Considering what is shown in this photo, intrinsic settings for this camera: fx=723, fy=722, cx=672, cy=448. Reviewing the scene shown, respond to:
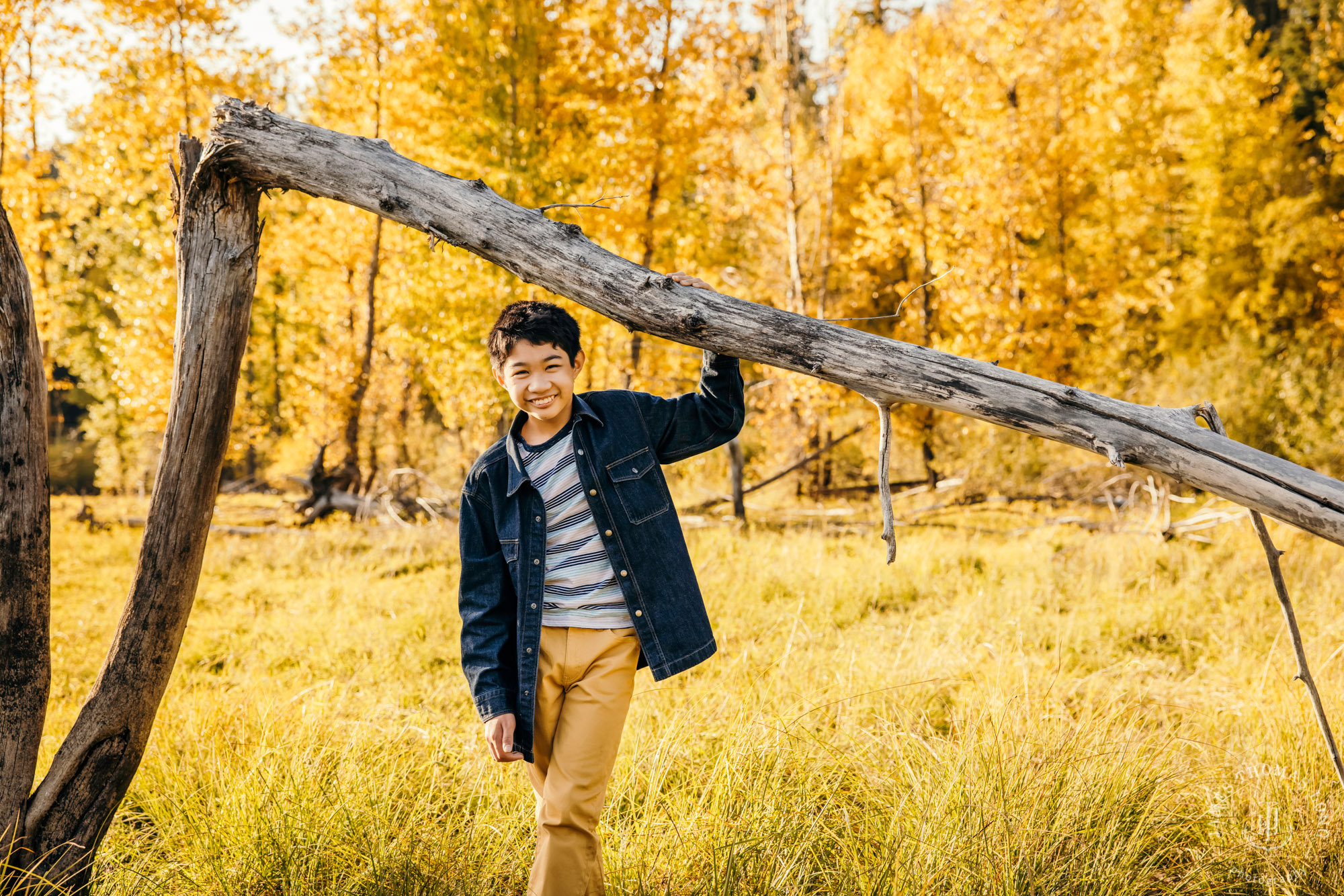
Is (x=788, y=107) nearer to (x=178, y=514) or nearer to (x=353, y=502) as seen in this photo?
(x=353, y=502)

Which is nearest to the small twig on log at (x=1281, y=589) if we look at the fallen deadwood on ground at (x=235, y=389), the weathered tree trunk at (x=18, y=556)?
the fallen deadwood on ground at (x=235, y=389)

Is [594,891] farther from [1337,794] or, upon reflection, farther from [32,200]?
[32,200]

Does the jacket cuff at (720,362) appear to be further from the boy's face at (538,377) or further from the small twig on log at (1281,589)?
the small twig on log at (1281,589)

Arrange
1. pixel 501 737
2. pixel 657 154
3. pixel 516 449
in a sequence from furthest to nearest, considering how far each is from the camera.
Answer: pixel 657 154, pixel 516 449, pixel 501 737

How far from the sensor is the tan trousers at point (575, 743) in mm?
1950

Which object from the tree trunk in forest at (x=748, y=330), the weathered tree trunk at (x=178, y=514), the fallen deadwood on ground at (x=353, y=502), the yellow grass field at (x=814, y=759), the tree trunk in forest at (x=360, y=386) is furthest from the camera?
the tree trunk in forest at (x=360, y=386)

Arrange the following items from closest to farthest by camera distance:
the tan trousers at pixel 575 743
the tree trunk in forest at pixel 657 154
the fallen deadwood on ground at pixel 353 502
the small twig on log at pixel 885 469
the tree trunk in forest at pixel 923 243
→ the small twig on log at pixel 885 469, the tan trousers at pixel 575 743, the tree trunk in forest at pixel 657 154, the fallen deadwood on ground at pixel 353 502, the tree trunk in forest at pixel 923 243

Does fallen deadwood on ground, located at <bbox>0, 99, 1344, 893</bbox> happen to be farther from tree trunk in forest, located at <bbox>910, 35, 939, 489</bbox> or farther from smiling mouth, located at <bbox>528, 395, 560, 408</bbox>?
tree trunk in forest, located at <bbox>910, 35, 939, 489</bbox>

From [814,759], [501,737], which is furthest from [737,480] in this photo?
[501,737]

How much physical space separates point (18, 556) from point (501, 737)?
1.53m

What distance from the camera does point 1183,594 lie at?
573 cm

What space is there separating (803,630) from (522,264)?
3.72 meters

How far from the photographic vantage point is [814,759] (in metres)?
2.97

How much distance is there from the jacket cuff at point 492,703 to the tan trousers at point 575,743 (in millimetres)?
102
